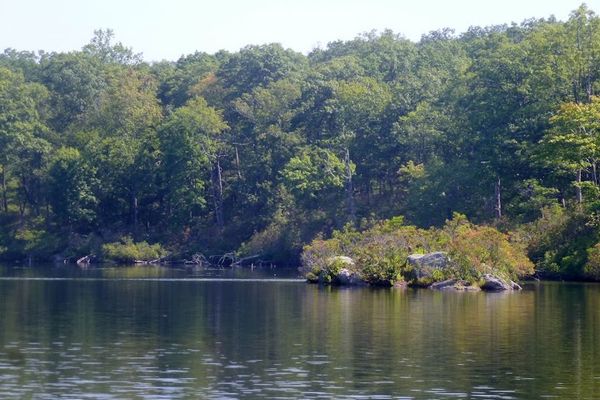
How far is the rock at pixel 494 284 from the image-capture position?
5962cm

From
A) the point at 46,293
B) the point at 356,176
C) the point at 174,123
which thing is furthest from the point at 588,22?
the point at 46,293

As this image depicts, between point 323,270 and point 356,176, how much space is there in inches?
1276

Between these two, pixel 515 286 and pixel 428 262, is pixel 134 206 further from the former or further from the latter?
pixel 515 286

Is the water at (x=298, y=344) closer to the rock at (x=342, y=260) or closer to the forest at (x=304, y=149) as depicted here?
the rock at (x=342, y=260)

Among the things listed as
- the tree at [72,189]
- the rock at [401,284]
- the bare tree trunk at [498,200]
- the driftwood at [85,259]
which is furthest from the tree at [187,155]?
the rock at [401,284]

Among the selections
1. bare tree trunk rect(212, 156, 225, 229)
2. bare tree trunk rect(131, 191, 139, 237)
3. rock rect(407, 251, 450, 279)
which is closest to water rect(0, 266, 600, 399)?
rock rect(407, 251, 450, 279)

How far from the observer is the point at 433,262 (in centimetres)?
6081

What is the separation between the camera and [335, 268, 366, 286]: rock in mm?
63375

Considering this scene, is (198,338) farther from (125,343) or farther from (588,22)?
(588,22)

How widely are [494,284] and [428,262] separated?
3.44 metres

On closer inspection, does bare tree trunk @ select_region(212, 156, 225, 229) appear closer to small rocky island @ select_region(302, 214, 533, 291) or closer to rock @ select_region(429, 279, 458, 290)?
small rocky island @ select_region(302, 214, 533, 291)

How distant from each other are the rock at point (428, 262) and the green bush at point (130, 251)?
40342 mm

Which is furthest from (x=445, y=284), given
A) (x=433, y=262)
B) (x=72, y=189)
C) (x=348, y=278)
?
(x=72, y=189)

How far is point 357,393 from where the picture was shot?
26562 millimetres
